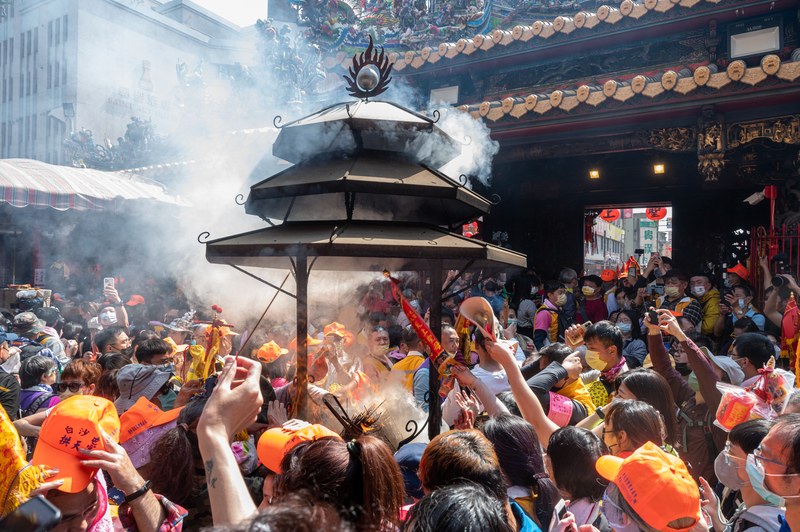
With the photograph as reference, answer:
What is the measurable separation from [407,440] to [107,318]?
4908mm

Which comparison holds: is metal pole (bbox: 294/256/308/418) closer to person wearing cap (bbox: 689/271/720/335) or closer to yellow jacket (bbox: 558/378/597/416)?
yellow jacket (bbox: 558/378/597/416)

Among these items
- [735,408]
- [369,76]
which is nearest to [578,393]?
[735,408]

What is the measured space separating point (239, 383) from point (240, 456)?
3.76 ft

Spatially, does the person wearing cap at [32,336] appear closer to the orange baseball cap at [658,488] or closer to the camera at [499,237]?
the orange baseball cap at [658,488]

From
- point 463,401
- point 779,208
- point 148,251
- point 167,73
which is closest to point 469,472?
point 463,401

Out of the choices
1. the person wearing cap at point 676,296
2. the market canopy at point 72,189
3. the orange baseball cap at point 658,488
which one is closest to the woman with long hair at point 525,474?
the orange baseball cap at point 658,488

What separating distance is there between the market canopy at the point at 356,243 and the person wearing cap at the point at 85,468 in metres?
0.92

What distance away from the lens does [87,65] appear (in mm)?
23719

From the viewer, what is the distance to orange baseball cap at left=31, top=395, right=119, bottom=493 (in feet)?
4.91

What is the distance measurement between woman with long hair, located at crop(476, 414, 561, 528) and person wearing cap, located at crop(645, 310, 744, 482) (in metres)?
1.44

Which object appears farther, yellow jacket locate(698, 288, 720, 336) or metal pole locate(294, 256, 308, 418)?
yellow jacket locate(698, 288, 720, 336)

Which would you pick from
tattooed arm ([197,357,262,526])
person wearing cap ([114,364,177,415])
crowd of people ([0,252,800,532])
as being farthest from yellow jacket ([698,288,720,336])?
tattooed arm ([197,357,262,526])

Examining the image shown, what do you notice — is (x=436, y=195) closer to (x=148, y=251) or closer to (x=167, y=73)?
(x=148, y=251)

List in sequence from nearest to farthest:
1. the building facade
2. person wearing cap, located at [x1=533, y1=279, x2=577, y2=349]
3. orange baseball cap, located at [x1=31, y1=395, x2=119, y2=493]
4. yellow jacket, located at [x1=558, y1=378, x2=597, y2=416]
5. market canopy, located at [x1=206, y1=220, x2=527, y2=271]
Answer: orange baseball cap, located at [x1=31, y1=395, x2=119, y2=493]
market canopy, located at [x1=206, y1=220, x2=527, y2=271]
yellow jacket, located at [x1=558, y1=378, x2=597, y2=416]
person wearing cap, located at [x1=533, y1=279, x2=577, y2=349]
the building facade
